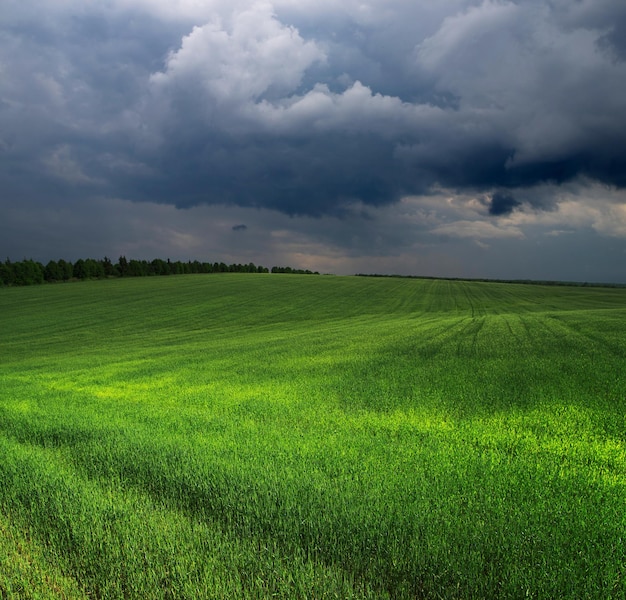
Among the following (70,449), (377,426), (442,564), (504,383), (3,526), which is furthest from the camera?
(504,383)

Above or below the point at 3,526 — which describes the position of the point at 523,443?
above

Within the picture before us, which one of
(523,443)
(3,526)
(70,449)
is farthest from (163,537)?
(523,443)

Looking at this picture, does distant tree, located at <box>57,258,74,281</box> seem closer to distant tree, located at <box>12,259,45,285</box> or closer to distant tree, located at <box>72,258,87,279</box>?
distant tree, located at <box>72,258,87,279</box>

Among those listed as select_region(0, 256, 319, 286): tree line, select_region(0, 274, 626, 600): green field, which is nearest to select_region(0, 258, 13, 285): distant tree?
select_region(0, 256, 319, 286): tree line

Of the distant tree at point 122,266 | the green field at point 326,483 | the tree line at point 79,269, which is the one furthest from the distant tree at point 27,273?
the green field at point 326,483

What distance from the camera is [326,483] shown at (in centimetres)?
578

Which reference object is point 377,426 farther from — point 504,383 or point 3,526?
point 3,526

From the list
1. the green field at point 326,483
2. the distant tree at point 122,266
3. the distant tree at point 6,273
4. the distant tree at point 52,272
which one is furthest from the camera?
the distant tree at point 122,266

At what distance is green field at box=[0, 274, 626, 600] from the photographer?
4.13 metres

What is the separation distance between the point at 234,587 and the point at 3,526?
3550 mm

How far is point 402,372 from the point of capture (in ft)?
42.9

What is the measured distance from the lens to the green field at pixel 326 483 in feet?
13.5

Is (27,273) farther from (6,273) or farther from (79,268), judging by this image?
(79,268)

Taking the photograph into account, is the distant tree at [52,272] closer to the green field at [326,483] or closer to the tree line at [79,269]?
→ the tree line at [79,269]
